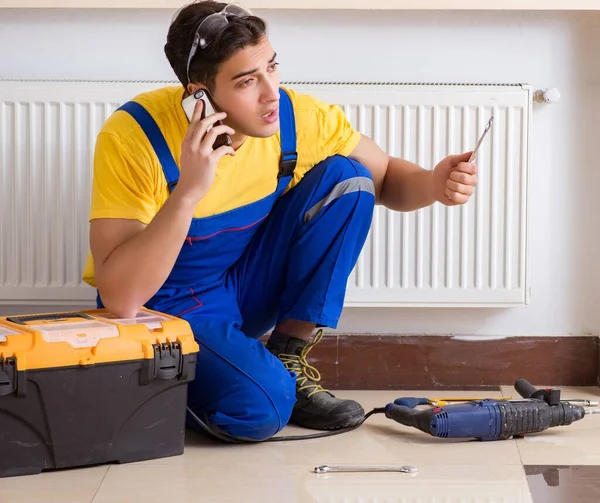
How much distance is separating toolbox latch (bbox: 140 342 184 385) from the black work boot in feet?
1.08

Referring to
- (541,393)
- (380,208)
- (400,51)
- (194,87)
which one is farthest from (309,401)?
(400,51)

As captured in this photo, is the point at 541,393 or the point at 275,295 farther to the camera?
the point at 275,295

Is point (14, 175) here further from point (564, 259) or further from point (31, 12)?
point (564, 259)

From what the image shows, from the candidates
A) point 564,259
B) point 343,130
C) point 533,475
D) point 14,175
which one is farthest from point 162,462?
point 564,259

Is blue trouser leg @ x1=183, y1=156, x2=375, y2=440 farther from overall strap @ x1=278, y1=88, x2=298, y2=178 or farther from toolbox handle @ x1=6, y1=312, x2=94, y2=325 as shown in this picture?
toolbox handle @ x1=6, y1=312, x2=94, y2=325

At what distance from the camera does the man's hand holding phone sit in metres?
1.56

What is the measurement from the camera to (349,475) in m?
1.57

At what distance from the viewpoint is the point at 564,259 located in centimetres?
229

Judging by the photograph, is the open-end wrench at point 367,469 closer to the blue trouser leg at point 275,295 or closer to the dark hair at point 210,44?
the blue trouser leg at point 275,295

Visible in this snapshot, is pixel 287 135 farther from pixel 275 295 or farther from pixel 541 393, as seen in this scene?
pixel 541 393

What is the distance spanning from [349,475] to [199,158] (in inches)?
22.5

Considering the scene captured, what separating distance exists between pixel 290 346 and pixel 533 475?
569mm

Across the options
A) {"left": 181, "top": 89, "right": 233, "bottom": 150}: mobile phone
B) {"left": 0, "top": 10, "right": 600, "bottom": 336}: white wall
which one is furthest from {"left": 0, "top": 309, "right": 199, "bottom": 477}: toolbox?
{"left": 0, "top": 10, "right": 600, "bottom": 336}: white wall

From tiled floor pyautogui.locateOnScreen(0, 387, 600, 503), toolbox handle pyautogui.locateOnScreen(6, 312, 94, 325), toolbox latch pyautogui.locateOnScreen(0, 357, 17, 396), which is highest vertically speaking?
toolbox handle pyautogui.locateOnScreen(6, 312, 94, 325)
